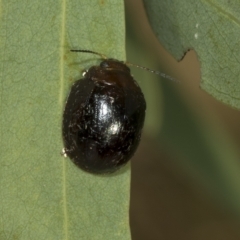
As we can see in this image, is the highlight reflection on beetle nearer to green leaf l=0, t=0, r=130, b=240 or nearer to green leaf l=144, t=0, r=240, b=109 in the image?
green leaf l=0, t=0, r=130, b=240

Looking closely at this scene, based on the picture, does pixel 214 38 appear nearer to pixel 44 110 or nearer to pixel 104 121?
pixel 104 121

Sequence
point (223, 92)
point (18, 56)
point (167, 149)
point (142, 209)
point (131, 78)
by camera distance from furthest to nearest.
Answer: point (142, 209) < point (167, 149) < point (131, 78) < point (223, 92) < point (18, 56)

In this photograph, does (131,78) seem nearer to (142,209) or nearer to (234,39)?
(234,39)

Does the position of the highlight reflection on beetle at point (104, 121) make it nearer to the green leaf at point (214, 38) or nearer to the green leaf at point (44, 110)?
the green leaf at point (44, 110)

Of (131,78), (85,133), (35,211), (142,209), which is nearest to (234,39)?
(131,78)

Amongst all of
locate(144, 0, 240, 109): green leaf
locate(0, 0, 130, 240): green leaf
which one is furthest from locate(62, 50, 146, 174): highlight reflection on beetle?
locate(144, 0, 240, 109): green leaf

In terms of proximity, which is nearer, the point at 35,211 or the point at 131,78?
the point at 35,211

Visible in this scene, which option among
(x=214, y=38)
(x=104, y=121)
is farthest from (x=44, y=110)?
(x=214, y=38)

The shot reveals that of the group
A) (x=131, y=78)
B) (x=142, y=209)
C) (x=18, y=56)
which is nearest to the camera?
(x=18, y=56)
